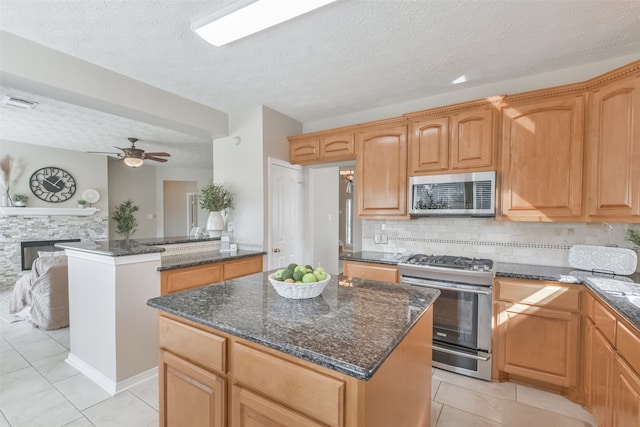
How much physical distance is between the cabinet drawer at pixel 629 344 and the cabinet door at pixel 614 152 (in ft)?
2.92

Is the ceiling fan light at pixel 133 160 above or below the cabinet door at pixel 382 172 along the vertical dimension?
above

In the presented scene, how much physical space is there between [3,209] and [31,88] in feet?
14.7

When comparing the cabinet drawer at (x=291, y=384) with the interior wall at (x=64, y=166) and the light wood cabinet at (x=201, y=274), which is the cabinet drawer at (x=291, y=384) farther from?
the interior wall at (x=64, y=166)

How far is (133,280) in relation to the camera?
2295 millimetres

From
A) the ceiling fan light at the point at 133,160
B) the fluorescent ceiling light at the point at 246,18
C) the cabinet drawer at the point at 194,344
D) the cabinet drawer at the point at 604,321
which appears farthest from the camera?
the ceiling fan light at the point at 133,160

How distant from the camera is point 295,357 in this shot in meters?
1.01

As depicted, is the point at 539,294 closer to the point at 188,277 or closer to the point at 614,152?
the point at 614,152

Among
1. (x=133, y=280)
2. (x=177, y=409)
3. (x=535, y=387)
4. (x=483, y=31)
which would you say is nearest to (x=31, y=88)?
(x=133, y=280)

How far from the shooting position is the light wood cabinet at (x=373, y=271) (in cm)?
279

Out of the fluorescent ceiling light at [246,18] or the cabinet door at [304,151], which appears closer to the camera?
the fluorescent ceiling light at [246,18]

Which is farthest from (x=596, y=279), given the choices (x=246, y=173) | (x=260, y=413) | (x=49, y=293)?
(x=49, y=293)

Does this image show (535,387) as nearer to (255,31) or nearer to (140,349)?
(140,349)

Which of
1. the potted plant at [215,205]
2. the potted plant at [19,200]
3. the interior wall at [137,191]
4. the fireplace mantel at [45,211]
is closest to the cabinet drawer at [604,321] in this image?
the potted plant at [215,205]

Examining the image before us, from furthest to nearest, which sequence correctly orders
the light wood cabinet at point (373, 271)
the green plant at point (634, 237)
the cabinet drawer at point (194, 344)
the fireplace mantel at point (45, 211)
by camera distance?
the fireplace mantel at point (45, 211) < the light wood cabinet at point (373, 271) < the green plant at point (634, 237) < the cabinet drawer at point (194, 344)
